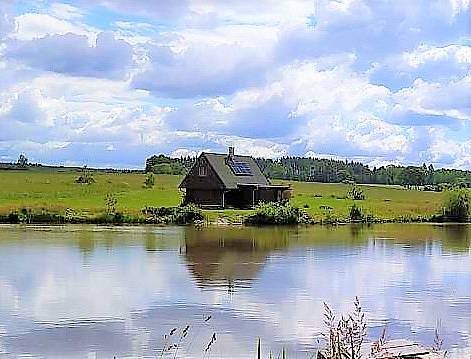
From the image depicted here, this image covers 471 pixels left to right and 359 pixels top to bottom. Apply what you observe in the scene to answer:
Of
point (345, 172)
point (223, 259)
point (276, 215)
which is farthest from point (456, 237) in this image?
point (345, 172)

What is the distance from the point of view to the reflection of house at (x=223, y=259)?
2296 cm

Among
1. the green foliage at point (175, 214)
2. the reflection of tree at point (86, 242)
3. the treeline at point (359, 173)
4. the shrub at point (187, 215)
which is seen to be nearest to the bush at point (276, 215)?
the shrub at point (187, 215)

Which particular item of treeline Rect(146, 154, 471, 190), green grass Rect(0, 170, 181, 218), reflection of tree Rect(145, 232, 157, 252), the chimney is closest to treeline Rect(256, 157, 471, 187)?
treeline Rect(146, 154, 471, 190)

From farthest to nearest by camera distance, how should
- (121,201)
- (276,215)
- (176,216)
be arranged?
(121,201), (276,215), (176,216)

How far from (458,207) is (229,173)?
16.4 m

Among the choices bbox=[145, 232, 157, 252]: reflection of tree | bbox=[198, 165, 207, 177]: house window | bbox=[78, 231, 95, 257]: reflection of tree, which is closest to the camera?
bbox=[78, 231, 95, 257]: reflection of tree

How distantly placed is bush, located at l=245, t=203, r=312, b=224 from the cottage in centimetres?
424

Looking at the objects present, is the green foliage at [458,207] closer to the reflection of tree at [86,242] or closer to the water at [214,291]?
the water at [214,291]

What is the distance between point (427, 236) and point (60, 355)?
32.2 m

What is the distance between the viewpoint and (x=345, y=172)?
132875mm

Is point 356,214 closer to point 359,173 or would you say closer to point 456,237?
point 456,237

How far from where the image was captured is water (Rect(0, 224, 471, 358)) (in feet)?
46.5

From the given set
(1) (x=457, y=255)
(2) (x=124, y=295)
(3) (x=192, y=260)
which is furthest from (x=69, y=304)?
(1) (x=457, y=255)

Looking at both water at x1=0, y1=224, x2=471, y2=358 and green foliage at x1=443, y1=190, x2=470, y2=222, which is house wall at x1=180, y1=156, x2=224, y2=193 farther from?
green foliage at x1=443, y1=190, x2=470, y2=222
